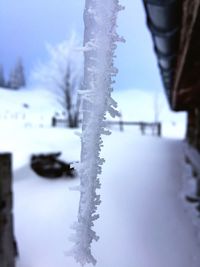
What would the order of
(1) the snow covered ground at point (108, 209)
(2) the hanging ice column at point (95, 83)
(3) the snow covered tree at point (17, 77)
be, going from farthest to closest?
(1) the snow covered ground at point (108, 209) → (3) the snow covered tree at point (17, 77) → (2) the hanging ice column at point (95, 83)

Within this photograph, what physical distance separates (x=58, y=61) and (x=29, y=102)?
0.42ft

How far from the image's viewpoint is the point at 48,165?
16.1 feet

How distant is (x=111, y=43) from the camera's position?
1.39 feet

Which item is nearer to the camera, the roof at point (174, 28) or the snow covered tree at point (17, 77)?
the snow covered tree at point (17, 77)

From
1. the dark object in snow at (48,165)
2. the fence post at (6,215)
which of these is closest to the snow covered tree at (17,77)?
the fence post at (6,215)

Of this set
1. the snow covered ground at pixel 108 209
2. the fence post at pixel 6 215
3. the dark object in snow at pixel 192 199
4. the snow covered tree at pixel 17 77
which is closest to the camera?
the snow covered tree at pixel 17 77

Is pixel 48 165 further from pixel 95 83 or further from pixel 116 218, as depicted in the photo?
pixel 95 83

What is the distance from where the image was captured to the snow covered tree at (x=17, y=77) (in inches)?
24.9

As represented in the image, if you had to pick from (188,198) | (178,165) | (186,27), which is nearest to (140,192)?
(188,198)

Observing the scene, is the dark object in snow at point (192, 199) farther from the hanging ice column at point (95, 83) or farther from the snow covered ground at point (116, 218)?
the hanging ice column at point (95, 83)

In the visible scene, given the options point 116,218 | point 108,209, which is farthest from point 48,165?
point 108,209

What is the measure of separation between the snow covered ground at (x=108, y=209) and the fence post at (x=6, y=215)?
10cm

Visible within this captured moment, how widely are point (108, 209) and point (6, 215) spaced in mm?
533

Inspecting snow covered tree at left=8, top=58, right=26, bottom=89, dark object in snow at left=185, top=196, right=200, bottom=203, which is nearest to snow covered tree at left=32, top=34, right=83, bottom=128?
snow covered tree at left=8, top=58, right=26, bottom=89
